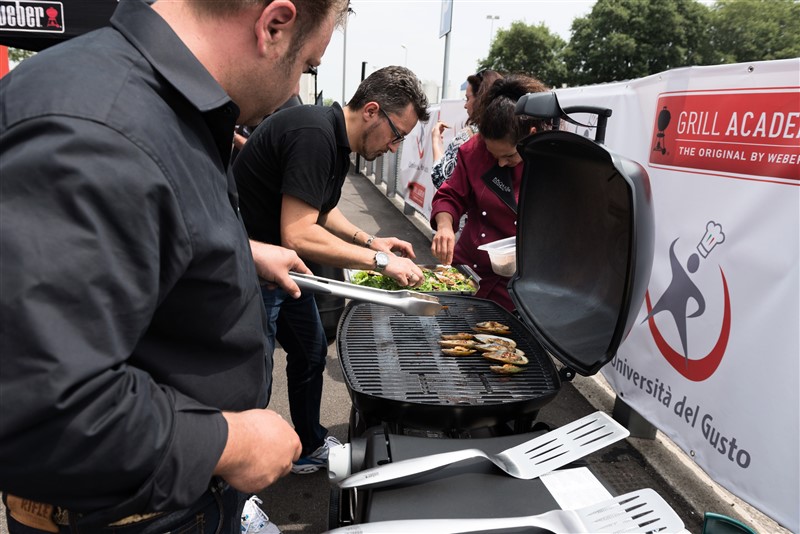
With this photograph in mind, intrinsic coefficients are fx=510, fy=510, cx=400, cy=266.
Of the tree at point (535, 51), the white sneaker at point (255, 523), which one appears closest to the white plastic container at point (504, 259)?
the white sneaker at point (255, 523)

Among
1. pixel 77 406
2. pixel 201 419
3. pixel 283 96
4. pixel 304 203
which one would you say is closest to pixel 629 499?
pixel 201 419

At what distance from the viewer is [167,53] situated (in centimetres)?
89

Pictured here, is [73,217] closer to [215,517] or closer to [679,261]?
[215,517]

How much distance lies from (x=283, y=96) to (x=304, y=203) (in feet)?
3.56

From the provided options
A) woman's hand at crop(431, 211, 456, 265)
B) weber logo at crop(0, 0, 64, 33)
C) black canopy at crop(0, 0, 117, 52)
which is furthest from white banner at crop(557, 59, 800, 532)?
weber logo at crop(0, 0, 64, 33)

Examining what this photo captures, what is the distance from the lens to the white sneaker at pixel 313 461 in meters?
2.86

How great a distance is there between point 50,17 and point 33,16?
120 millimetres

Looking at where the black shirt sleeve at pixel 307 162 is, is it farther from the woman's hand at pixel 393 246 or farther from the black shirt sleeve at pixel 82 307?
the black shirt sleeve at pixel 82 307

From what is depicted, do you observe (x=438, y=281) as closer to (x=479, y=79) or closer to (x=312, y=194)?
(x=312, y=194)

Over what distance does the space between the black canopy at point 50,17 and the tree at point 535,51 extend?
4419 centimetres

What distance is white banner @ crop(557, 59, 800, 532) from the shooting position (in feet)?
6.50

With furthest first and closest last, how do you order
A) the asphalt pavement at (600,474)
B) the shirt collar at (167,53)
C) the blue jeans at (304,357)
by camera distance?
1. the blue jeans at (304,357)
2. the asphalt pavement at (600,474)
3. the shirt collar at (167,53)

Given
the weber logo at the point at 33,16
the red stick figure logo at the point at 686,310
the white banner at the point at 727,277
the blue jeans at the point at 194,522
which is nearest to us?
the blue jeans at the point at 194,522

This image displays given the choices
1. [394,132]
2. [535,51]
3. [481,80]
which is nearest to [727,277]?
[394,132]
